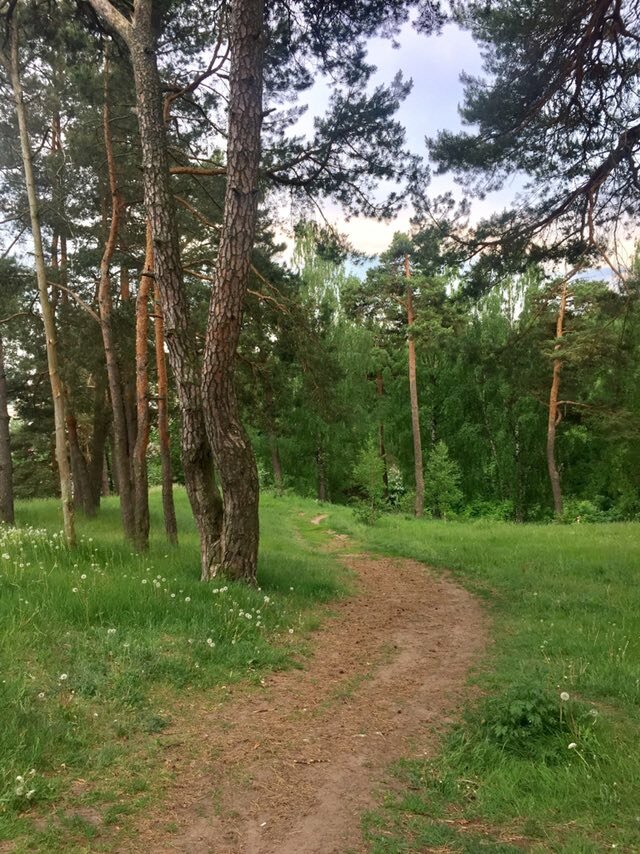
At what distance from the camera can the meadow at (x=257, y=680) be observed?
282 centimetres

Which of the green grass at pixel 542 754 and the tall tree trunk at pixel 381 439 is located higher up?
the tall tree trunk at pixel 381 439

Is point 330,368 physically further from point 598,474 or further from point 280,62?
point 598,474

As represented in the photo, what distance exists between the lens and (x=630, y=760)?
10.7 feet

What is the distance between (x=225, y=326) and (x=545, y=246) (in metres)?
5.71

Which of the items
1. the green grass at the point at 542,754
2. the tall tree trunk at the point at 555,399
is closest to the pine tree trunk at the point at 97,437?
the green grass at the point at 542,754

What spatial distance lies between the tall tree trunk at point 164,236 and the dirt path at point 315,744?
2.41m

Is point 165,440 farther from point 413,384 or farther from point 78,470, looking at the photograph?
point 413,384

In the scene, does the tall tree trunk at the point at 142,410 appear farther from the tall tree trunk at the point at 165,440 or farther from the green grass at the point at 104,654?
the green grass at the point at 104,654

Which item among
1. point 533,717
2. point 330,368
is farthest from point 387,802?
point 330,368

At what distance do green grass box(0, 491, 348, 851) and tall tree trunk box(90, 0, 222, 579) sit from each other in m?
1.17

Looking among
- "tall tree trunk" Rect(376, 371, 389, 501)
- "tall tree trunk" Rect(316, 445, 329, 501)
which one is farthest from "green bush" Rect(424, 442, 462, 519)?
"tall tree trunk" Rect(316, 445, 329, 501)

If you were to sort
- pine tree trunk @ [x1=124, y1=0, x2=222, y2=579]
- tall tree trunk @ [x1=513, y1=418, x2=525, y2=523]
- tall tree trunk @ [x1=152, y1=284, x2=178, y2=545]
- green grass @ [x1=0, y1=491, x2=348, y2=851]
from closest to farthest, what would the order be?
1. green grass @ [x1=0, y1=491, x2=348, y2=851]
2. pine tree trunk @ [x1=124, y1=0, x2=222, y2=579]
3. tall tree trunk @ [x1=152, y1=284, x2=178, y2=545]
4. tall tree trunk @ [x1=513, y1=418, x2=525, y2=523]

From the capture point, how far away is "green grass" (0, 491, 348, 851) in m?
2.92

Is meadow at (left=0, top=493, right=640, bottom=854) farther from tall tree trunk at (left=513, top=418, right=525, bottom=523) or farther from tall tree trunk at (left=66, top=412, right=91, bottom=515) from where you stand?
tall tree trunk at (left=513, top=418, right=525, bottom=523)
